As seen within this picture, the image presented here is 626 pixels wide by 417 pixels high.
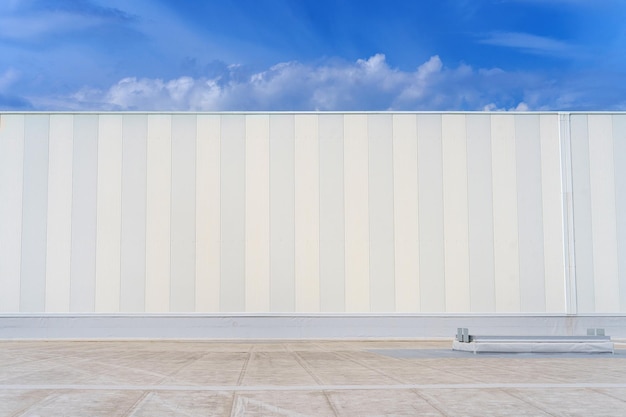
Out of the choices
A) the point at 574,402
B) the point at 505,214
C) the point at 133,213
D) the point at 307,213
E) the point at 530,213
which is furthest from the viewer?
the point at 530,213

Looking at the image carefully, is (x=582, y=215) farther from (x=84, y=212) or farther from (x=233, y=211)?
(x=84, y=212)

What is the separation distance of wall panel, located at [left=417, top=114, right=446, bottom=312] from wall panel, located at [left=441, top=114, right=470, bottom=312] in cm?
18

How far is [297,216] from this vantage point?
23.2 m

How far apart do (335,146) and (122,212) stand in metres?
7.95

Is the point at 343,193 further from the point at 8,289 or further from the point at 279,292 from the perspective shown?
the point at 8,289

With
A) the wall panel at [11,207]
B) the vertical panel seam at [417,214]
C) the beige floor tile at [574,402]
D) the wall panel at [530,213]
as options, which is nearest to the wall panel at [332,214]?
the vertical panel seam at [417,214]

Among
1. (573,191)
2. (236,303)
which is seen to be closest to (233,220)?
(236,303)

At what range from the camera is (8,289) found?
74.8ft

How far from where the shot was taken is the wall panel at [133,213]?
896 inches

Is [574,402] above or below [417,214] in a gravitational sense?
below

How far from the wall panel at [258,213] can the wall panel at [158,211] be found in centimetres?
281

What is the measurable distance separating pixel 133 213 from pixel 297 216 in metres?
5.80

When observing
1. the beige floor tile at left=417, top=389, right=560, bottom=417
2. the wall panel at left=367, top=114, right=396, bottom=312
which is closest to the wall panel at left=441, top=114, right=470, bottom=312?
the wall panel at left=367, top=114, right=396, bottom=312

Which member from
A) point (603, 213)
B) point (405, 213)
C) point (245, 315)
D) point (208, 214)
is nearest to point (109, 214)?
point (208, 214)
